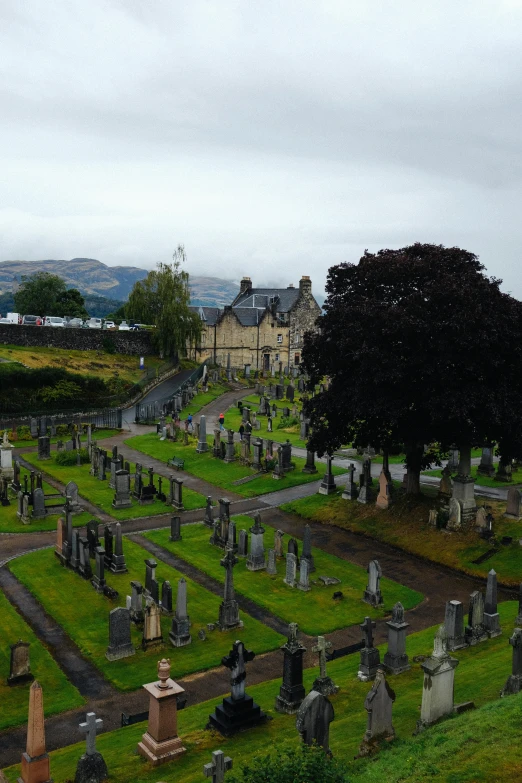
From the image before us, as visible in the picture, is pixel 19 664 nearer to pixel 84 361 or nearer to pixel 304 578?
pixel 304 578

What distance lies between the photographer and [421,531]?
2561cm

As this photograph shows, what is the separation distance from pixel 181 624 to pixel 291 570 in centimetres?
514

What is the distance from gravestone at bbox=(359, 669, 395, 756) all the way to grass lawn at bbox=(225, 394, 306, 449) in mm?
30835

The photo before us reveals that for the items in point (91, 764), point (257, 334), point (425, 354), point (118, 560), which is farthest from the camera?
point (257, 334)

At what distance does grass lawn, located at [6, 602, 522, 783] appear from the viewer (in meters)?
9.63

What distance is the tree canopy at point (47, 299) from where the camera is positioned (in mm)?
96750

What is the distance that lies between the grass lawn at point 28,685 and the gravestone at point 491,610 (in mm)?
10417

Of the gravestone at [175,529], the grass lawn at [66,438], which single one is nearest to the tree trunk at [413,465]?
the gravestone at [175,529]

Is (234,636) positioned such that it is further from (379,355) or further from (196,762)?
(379,355)

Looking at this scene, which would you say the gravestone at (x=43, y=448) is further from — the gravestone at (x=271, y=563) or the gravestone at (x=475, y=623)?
the gravestone at (x=475, y=623)

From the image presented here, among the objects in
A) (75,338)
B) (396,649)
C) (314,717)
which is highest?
(75,338)

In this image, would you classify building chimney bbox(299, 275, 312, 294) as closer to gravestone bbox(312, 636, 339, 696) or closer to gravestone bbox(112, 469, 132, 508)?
gravestone bbox(112, 469, 132, 508)

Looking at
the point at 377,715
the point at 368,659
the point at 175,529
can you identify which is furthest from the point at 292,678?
the point at 175,529

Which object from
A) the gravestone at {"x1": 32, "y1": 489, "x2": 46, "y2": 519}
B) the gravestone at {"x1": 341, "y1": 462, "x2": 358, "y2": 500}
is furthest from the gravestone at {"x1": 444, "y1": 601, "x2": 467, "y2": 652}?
the gravestone at {"x1": 32, "y1": 489, "x2": 46, "y2": 519}
